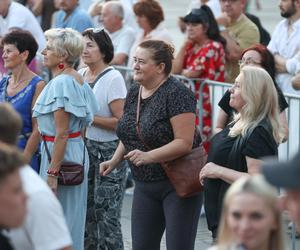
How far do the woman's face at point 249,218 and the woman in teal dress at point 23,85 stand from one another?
11.1 feet

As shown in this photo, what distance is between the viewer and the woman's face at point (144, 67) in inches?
245

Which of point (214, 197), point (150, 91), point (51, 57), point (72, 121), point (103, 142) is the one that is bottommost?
point (214, 197)

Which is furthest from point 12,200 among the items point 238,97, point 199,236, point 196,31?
point 196,31

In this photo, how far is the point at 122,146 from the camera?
659 cm

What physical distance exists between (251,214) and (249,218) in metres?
0.02

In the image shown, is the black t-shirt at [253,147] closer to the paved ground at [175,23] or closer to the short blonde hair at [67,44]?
the short blonde hair at [67,44]

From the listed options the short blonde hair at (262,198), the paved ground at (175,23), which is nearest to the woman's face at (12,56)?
the paved ground at (175,23)

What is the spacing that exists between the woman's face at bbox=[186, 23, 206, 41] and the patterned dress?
109 mm

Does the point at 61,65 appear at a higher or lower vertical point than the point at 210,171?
higher

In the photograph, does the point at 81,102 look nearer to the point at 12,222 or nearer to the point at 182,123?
the point at 182,123

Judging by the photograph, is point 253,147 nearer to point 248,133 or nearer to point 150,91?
point 248,133

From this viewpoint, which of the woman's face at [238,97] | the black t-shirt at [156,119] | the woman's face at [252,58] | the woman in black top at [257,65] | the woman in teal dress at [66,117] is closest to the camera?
the woman's face at [238,97]

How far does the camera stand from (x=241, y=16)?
10023 mm

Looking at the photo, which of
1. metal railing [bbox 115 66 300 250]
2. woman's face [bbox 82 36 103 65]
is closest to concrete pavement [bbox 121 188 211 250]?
metal railing [bbox 115 66 300 250]
